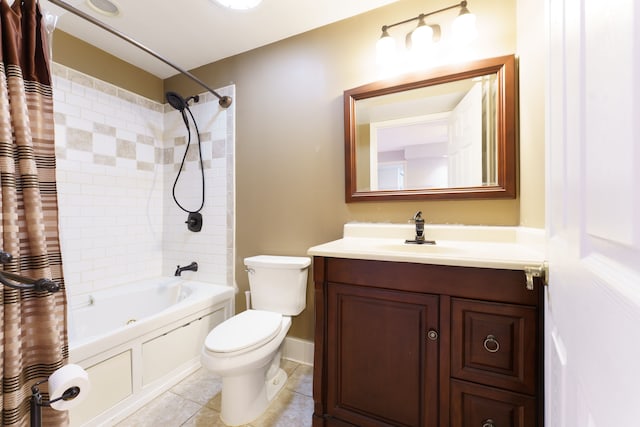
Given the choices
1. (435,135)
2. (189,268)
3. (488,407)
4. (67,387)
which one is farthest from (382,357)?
(189,268)

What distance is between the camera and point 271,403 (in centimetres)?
147

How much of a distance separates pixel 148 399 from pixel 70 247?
3.90 feet

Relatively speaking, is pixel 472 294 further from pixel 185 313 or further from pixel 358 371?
pixel 185 313

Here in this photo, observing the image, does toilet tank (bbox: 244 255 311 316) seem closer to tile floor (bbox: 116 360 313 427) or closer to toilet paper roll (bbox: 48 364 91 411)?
tile floor (bbox: 116 360 313 427)

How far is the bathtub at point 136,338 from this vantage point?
1.28 m

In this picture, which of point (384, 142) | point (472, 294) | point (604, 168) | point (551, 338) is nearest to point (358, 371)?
point (472, 294)

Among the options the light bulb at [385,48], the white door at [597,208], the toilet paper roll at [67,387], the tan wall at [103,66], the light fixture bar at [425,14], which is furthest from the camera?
the tan wall at [103,66]

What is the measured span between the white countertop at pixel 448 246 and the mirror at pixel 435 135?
19 cm

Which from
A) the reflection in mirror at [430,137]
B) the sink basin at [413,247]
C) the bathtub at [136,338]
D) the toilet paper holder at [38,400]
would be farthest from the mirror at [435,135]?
the toilet paper holder at [38,400]

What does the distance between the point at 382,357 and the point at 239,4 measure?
2.05 m

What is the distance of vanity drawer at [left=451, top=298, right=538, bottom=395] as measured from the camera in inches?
33.7

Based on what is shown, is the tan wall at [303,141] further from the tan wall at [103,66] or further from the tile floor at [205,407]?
the tan wall at [103,66]

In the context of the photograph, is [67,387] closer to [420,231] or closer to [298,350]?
[298,350]

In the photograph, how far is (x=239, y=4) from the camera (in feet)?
5.09
